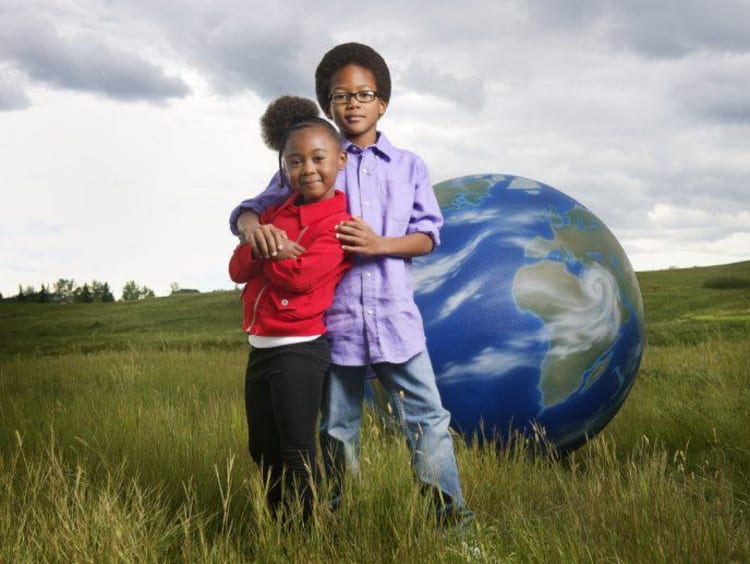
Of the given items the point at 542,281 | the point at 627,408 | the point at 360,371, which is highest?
the point at 542,281

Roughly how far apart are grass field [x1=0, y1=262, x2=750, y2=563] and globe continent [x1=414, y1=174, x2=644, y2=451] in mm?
306

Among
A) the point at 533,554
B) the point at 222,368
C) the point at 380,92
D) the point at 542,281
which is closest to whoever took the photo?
the point at 533,554

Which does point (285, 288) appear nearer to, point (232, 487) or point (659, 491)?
point (232, 487)

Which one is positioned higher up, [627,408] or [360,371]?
[360,371]

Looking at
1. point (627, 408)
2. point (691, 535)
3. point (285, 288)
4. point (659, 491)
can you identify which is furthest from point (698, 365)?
point (285, 288)

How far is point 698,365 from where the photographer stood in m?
8.26

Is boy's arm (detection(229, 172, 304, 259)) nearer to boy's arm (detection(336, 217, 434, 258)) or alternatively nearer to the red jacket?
the red jacket

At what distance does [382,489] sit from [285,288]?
0.92 meters

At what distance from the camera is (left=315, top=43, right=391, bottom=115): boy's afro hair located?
341 cm

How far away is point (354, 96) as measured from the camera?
11.0 ft

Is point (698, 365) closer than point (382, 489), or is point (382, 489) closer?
point (382, 489)

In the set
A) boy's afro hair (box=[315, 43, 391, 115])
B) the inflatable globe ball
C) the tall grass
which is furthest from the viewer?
the inflatable globe ball

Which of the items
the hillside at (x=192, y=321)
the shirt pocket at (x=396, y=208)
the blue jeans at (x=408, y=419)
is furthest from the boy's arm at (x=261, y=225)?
the hillside at (x=192, y=321)

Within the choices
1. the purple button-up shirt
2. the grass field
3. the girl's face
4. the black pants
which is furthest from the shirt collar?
the grass field
